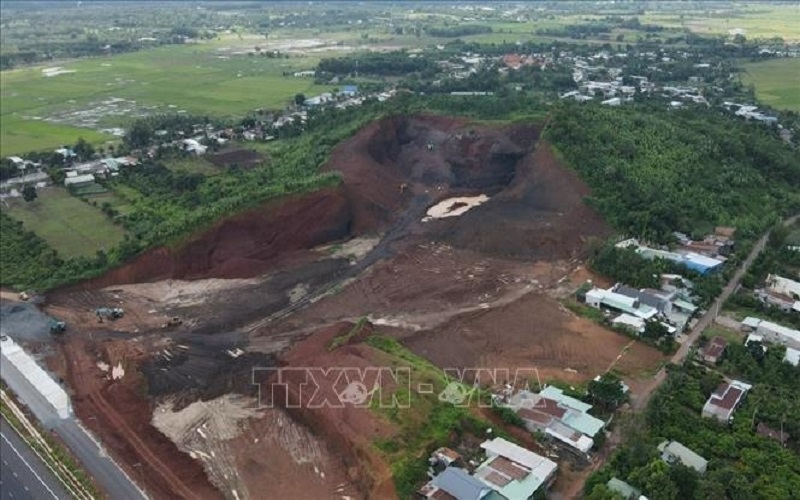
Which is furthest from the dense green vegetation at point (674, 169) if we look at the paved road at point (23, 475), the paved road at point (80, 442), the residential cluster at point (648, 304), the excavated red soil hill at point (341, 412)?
the paved road at point (23, 475)

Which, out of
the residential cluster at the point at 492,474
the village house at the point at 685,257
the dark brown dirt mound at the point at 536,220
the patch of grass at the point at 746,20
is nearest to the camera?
the residential cluster at the point at 492,474

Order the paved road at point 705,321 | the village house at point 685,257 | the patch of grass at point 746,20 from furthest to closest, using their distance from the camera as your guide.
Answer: the patch of grass at point 746,20, the village house at point 685,257, the paved road at point 705,321

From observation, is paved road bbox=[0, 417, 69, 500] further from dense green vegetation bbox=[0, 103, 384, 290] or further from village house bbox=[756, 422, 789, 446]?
village house bbox=[756, 422, 789, 446]

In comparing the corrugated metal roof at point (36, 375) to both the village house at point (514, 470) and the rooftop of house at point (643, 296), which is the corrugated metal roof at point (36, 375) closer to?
the village house at point (514, 470)

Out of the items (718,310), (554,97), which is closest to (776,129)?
(554,97)

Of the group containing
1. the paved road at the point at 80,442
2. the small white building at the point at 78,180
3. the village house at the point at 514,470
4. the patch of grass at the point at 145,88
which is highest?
the patch of grass at the point at 145,88

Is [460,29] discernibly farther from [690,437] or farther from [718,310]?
[690,437]
